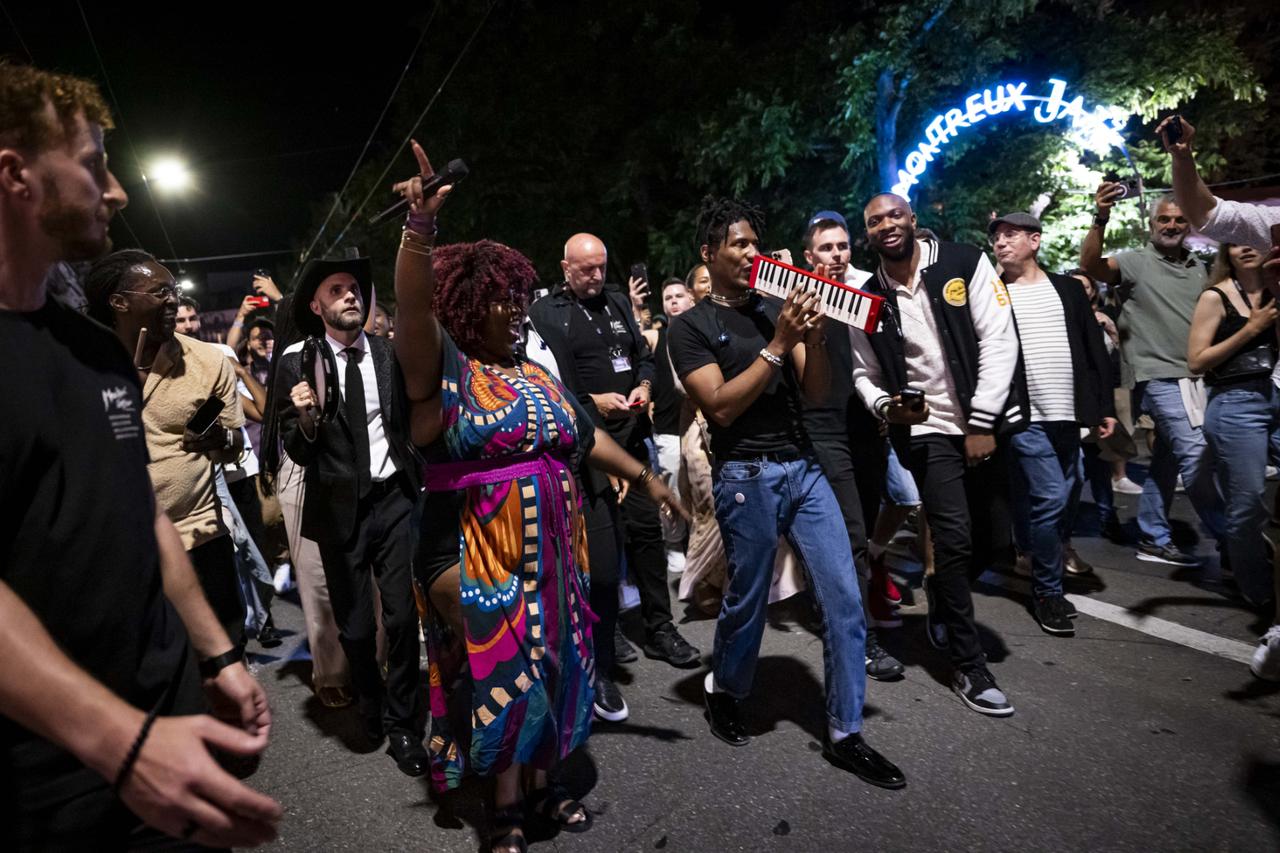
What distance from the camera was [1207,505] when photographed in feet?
17.2

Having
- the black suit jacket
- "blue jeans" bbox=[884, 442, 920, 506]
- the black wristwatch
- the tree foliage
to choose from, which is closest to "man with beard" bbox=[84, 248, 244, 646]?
the black suit jacket

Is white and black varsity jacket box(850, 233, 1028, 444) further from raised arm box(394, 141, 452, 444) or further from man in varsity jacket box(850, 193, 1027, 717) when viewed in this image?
raised arm box(394, 141, 452, 444)

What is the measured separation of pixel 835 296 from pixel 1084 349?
95.9 inches

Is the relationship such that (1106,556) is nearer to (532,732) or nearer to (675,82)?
(532,732)

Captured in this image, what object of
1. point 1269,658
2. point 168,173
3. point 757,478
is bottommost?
point 1269,658

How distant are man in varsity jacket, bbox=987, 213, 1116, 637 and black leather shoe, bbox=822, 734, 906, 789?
187 cm

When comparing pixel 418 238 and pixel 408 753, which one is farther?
pixel 408 753

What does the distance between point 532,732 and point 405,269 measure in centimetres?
158

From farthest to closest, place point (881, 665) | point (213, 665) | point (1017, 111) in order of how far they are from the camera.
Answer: point (1017, 111), point (881, 665), point (213, 665)

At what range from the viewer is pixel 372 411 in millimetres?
3889

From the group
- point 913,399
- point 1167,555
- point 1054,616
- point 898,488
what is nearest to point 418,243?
point 913,399

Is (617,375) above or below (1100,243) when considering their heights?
below

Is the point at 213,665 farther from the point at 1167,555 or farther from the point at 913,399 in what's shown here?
the point at 1167,555

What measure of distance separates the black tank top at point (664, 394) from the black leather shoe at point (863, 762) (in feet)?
5.79
